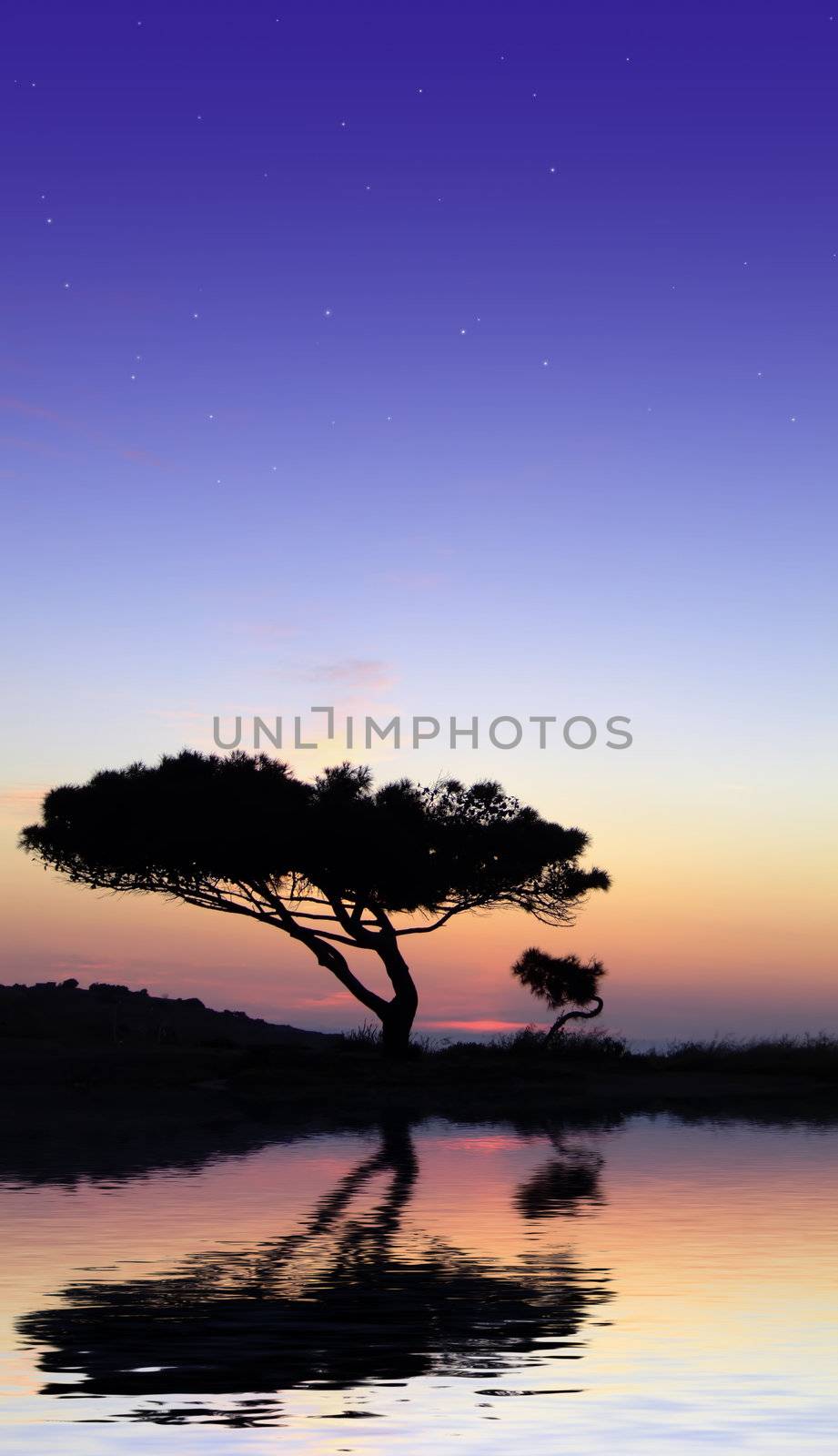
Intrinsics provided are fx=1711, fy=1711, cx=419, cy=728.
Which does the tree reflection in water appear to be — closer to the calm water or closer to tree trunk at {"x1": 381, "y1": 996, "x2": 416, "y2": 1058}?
the calm water

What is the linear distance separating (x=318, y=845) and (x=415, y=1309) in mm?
34054

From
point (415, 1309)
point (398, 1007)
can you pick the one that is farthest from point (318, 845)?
point (415, 1309)

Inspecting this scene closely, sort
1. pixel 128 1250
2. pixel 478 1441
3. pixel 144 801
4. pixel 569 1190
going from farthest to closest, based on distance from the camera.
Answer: pixel 144 801 < pixel 569 1190 < pixel 128 1250 < pixel 478 1441

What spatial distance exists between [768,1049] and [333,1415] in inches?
1588

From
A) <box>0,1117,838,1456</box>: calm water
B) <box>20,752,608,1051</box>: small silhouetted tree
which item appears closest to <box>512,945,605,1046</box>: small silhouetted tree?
<box>20,752,608,1051</box>: small silhouetted tree

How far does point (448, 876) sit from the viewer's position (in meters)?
47.7

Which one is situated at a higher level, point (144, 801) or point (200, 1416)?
point (144, 801)

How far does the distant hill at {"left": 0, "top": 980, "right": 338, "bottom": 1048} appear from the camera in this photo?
48.0 meters

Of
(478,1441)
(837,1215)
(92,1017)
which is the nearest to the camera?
(478,1441)

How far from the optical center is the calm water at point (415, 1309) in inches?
336

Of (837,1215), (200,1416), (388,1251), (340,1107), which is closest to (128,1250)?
(388,1251)

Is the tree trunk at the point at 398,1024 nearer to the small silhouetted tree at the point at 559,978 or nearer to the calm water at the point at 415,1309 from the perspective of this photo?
the small silhouetted tree at the point at 559,978

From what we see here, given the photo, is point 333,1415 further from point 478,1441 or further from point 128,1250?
point 128,1250

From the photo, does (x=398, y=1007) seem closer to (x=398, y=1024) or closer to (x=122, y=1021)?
(x=398, y=1024)
